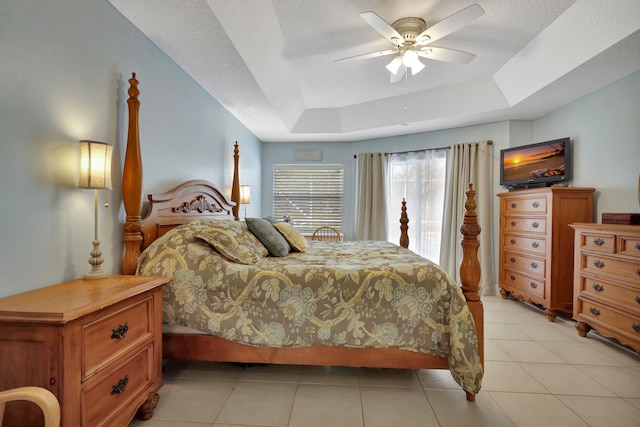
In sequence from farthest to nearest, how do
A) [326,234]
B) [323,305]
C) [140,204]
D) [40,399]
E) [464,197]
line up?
[326,234] < [464,197] < [140,204] < [323,305] < [40,399]

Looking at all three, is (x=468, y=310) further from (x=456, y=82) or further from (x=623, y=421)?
(x=456, y=82)

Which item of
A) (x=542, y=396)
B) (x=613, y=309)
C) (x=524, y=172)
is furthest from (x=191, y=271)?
(x=524, y=172)

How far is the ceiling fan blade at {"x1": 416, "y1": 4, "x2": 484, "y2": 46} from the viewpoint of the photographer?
199 cm

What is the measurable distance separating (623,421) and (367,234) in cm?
375

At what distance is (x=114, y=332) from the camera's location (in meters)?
1.35

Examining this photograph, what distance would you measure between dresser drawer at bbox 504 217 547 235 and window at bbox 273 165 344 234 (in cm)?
257

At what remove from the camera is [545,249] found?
3291mm

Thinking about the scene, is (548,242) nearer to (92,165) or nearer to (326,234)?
(326,234)

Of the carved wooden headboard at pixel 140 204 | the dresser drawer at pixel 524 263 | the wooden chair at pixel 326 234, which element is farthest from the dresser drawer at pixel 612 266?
the carved wooden headboard at pixel 140 204

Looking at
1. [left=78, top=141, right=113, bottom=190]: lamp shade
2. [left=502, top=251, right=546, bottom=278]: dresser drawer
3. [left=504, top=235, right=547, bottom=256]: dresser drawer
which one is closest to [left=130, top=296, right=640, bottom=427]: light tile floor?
[left=502, top=251, right=546, bottom=278]: dresser drawer

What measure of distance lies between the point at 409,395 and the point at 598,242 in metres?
2.15

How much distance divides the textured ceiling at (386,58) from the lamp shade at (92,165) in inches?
37.5

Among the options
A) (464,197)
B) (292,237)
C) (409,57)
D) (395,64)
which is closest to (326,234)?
(464,197)

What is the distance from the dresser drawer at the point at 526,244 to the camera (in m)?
3.34
